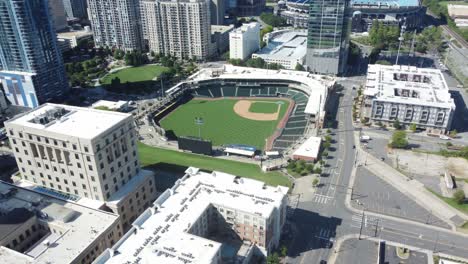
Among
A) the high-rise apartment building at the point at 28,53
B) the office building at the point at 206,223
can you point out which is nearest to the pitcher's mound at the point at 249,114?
the office building at the point at 206,223

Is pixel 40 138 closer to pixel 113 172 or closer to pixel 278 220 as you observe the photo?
pixel 113 172

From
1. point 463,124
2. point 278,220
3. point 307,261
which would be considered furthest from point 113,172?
point 463,124

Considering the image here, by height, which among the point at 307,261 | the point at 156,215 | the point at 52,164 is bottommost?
the point at 307,261

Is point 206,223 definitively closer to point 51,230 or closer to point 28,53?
point 51,230

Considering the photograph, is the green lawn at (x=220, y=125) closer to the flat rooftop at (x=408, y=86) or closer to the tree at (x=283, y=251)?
the flat rooftop at (x=408, y=86)

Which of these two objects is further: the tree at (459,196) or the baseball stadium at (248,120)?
the baseball stadium at (248,120)

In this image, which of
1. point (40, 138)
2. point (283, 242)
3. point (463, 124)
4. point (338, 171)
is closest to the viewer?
point (40, 138)

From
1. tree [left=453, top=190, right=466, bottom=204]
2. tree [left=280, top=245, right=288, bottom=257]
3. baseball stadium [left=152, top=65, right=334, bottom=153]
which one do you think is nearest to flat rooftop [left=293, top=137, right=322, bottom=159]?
baseball stadium [left=152, top=65, right=334, bottom=153]
